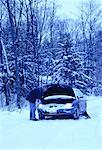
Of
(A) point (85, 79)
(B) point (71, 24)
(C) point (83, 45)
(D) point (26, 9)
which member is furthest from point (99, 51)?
(D) point (26, 9)

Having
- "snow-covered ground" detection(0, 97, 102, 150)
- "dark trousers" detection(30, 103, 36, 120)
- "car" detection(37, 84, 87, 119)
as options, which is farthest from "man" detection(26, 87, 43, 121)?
"snow-covered ground" detection(0, 97, 102, 150)

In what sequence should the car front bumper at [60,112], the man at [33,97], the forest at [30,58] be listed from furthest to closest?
the forest at [30,58] < the man at [33,97] < the car front bumper at [60,112]

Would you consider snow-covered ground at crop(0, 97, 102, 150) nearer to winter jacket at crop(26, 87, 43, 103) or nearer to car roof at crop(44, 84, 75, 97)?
winter jacket at crop(26, 87, 43, 103)

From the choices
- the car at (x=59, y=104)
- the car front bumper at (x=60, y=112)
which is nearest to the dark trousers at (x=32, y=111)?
the car at (x=59, y=104)

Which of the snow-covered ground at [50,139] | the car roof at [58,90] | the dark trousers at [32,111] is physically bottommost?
the dark trousers at [32,111]

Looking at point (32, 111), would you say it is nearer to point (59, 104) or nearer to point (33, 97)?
point (33, 97)

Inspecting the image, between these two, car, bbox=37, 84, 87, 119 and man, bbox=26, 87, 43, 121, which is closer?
car, bbox=37, 84, 87, 119

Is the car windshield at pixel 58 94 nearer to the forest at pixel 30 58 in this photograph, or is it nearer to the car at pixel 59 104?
the car at pixel 59 104

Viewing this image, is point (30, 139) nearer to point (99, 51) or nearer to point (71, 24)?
point (99, 51)

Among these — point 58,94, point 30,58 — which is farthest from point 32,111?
point 30,58

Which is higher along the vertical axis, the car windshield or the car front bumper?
the car windshield

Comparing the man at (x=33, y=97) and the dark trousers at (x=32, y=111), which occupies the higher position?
the man at (x=33, y=97)

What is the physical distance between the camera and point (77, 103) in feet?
64.8

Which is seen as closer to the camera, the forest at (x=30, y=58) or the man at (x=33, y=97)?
the man at (x=33, y=97)
